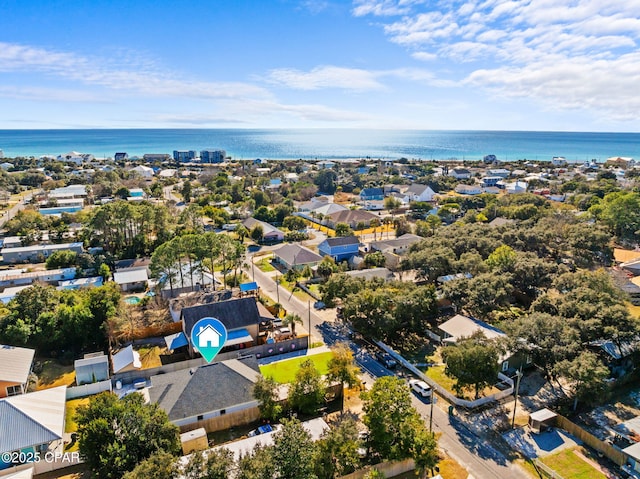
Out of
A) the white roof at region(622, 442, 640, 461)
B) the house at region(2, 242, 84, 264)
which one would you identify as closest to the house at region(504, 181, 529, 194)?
the white roof at region(622, 442, 640, 461)

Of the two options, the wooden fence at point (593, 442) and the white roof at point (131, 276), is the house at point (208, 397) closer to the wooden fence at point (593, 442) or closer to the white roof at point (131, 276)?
the wooden fence at point (593, 442)

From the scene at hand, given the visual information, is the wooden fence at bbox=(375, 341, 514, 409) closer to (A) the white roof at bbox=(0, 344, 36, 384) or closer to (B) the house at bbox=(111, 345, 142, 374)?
(B) the house at bbox=(111, 345, 142, 374)

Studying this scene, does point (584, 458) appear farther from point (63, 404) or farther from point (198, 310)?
point (63, 404)

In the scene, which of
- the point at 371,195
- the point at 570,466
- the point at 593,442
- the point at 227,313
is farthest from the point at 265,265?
the point at 371,195

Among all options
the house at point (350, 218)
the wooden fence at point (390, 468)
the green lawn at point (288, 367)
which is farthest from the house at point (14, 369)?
the house at point (350, 218)

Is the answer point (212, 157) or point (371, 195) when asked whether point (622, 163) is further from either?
point (212, 157)
